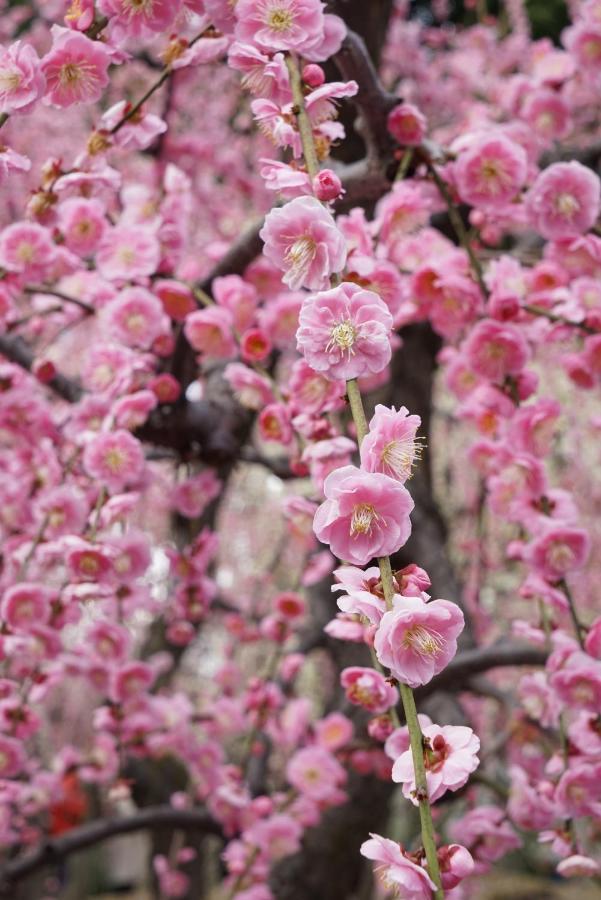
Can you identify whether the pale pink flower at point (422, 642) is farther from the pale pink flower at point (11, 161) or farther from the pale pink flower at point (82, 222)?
the pale pink flower at point (82, 222)

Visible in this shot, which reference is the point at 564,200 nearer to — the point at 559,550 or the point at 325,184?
the point at 559,550

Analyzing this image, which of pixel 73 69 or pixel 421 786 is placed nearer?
pixel 421 786

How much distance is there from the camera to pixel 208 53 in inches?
49.1

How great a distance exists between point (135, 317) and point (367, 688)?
3.00ft

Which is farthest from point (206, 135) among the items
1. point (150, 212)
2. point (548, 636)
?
point (548, 636)

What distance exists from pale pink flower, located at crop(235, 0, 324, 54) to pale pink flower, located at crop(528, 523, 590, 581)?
873 millimetres

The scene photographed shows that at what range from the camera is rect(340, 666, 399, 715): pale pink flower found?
112 cm

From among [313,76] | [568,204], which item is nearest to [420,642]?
[313,76]

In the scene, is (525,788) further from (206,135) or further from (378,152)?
(206,135)

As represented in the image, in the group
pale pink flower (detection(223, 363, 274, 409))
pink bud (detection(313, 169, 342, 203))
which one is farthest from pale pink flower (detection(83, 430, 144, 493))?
pink bud (detection(313, 169, 342, 203))

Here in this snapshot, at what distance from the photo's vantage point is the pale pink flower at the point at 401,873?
0.65 m

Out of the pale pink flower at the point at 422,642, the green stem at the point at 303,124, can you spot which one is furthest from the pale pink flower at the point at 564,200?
the pale pink flower at the point at 422,642

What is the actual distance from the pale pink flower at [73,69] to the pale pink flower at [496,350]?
76 cm

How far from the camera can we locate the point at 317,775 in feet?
7.44
